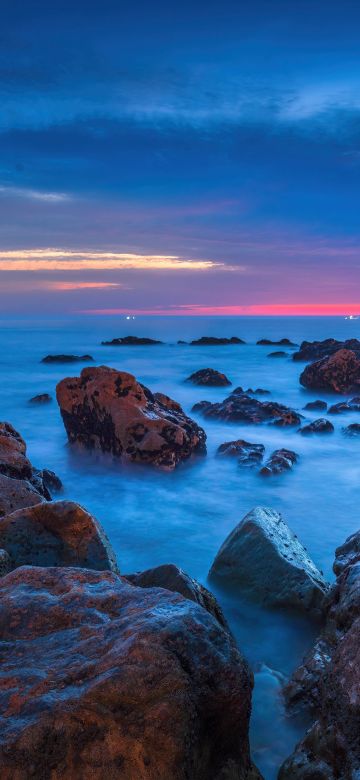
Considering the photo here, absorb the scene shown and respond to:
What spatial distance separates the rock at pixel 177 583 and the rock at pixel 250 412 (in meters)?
9.71

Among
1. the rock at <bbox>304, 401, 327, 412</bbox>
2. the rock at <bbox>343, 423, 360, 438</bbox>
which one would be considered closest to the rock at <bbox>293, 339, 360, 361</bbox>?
the rock at <bbox>304, 401, 327, 412</bbox>

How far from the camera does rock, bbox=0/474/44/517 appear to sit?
17.1ft

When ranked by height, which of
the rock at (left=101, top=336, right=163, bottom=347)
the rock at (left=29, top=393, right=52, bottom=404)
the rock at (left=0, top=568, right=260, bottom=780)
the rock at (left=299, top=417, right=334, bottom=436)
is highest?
the rock at (left=0, top=568, right=260, bottom=780)

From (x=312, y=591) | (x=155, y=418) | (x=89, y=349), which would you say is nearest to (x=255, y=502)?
(x=155, y=418)

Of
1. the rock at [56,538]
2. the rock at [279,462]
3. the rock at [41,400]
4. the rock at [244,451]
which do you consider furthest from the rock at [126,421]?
the rock at [41,400]

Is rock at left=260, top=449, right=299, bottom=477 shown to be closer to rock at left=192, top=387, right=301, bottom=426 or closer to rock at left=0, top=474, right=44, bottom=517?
rock at left=192, top=387, right=301, bottom=426

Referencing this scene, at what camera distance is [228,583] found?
18.2 feet

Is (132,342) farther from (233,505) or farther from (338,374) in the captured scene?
(233,505)

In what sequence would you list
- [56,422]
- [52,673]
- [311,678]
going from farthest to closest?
[56,422] → [311,678] → [52,673]

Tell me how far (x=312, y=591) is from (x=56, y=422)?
1023cm

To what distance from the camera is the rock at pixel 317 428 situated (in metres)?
13.0

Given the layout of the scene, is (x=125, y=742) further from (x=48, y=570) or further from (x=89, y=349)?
(x=89, y=349)

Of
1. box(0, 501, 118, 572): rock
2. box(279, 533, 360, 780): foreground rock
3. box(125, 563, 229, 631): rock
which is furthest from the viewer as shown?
box(0, 501, 118, 572): rock

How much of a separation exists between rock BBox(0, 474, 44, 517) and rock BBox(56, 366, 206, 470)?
15.5 ft
